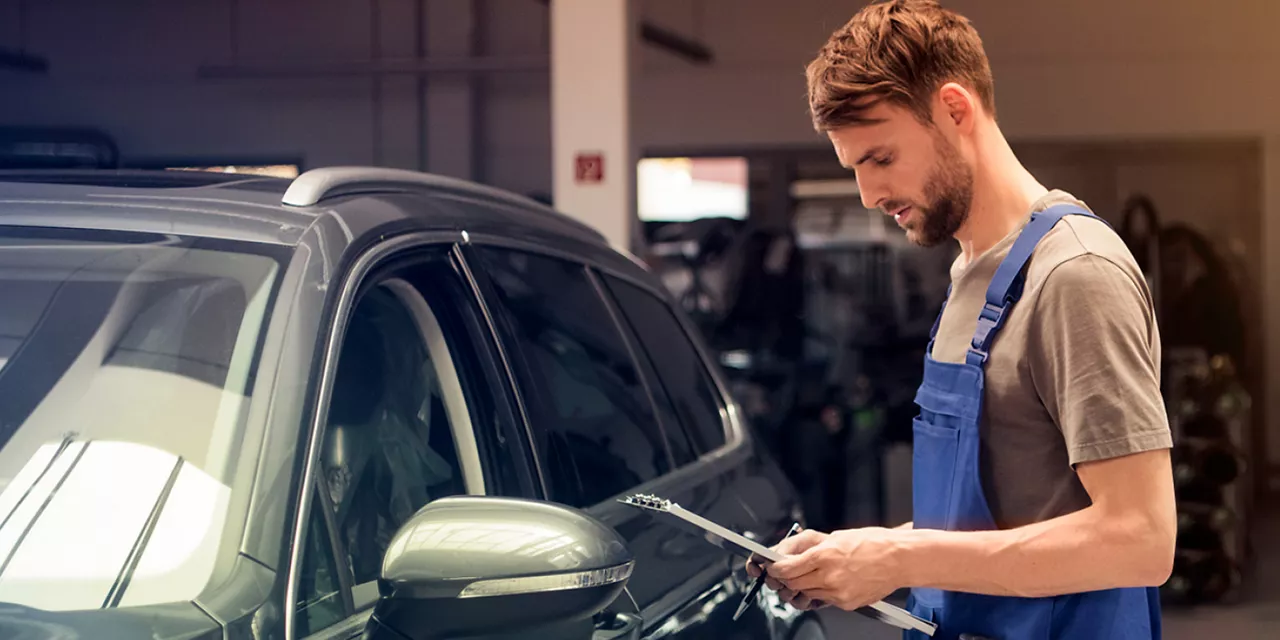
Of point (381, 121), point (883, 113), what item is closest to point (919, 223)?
point (883, 113)

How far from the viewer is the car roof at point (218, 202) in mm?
1423

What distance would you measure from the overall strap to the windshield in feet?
2.54

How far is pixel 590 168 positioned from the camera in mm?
5297

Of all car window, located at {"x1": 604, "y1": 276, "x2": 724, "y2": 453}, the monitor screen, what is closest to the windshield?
car window, located at {"x1": 604, "y1": 276, "x2": 724, "y2": 453}

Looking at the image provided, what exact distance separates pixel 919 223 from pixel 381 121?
956cm

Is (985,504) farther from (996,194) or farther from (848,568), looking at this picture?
(996,194)

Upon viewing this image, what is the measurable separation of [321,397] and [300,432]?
0.17 feet

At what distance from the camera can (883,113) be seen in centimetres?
148

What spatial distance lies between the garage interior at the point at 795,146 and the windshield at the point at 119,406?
5.49 metres

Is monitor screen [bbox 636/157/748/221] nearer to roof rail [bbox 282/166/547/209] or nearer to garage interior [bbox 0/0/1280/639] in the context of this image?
garage interior [bbox 0/0/1280/639]

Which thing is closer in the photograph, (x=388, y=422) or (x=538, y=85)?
(x=388, y=422)

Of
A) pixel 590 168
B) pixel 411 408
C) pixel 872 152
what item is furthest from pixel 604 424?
pixel 590 168

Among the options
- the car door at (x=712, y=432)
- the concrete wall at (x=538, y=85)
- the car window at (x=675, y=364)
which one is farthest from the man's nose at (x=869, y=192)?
the concrete wall at (x=538, y=85)

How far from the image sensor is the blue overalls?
4.43ft
